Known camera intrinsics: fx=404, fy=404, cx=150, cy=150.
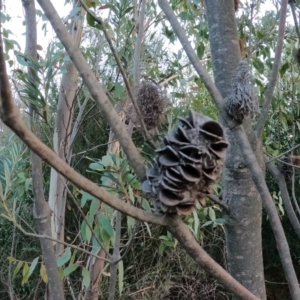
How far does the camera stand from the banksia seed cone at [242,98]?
49 centimetres

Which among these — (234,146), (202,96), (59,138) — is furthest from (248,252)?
(202,96)

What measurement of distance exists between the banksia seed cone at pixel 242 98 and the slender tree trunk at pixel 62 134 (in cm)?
60

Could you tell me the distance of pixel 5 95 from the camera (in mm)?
246

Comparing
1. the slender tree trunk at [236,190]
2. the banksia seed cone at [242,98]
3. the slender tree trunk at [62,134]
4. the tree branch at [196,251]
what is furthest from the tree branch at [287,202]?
the slender tree trunk at [62,134]

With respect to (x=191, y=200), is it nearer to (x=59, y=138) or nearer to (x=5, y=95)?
(x=5, y=95)

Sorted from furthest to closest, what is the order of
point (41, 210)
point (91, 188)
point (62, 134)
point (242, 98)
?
1. point (62, 134)
2. point (41, 210)
3. point (242, 98)
4. point (91, 188)

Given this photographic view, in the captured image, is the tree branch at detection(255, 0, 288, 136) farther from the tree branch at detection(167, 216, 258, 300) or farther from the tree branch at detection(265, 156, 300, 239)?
the tree branch at detection(167, 216, 258, 300)

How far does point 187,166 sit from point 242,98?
0.19 m

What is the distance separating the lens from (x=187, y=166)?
34 cm

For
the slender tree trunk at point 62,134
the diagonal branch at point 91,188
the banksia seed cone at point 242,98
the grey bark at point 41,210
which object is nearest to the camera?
the diagonal branch at point 91,188

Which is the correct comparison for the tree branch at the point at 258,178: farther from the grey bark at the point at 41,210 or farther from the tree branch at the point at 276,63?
the grey bark at the point at 41,210

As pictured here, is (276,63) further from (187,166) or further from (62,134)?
(62,134)

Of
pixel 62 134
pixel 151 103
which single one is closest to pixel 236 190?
pixel 151 103

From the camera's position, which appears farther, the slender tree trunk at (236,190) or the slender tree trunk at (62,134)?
Result: the slender tree trunk at (62,134)
